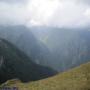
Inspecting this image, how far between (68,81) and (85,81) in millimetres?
8182

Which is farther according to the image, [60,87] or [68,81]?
[68,81]

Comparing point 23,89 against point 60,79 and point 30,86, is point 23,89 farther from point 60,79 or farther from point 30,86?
point 60,79

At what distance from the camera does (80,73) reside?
119 meters

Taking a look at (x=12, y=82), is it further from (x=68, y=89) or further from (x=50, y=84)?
(x=68, y=89)

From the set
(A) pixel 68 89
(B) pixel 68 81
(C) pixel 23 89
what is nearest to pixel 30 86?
(C) pixel 23 89

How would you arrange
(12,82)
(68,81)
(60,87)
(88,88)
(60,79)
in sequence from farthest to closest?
(12,82) < (60,79) < (68,81) < (60,87) < (88,88)

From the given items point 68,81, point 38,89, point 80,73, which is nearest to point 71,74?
point 80,73

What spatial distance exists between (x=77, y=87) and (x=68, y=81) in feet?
42.7

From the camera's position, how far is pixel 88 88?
9531 cm

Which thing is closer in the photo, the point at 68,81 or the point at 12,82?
→ the point at 68,81

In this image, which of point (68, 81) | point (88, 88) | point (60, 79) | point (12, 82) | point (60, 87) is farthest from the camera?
point (12, 82)

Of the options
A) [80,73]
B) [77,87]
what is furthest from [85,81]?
[80,73]

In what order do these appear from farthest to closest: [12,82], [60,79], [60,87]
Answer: [12,82] → [60,79] → [60,87]

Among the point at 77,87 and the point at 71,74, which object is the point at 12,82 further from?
the point at 77,87
